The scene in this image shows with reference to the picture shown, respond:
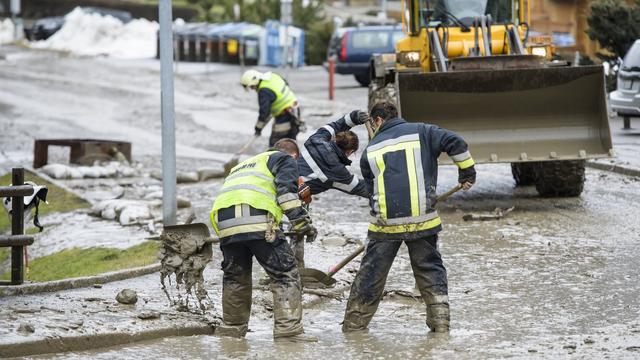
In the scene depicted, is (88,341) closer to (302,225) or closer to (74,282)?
(302,225)

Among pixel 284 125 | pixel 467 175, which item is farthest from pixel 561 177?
pixel 467 175

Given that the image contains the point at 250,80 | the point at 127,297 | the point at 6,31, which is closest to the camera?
the point at 127,297

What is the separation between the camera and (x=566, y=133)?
14.1 metres

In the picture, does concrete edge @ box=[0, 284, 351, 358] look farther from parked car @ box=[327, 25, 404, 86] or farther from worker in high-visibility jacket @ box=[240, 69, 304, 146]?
parked car @ box=[327, 25, 404, 86]

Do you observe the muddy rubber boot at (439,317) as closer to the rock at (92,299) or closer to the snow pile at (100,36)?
the rock at (92,299)

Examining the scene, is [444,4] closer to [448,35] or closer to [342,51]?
[448,35]

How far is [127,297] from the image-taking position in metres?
9.36

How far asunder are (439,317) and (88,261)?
5.50 meters

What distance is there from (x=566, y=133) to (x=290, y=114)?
11.9 ft

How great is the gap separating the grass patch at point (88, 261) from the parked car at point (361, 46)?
791 inches

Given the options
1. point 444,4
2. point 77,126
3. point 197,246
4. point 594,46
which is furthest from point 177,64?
point 197,246

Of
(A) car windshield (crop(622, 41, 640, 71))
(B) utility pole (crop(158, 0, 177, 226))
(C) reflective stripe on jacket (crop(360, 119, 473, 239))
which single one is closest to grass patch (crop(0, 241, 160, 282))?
(B) utility pole (crop(158, 0, 177, 226))

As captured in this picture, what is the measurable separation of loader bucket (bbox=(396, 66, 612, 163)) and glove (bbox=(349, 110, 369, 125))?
4284 millimetres

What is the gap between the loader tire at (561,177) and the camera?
1432 cm
